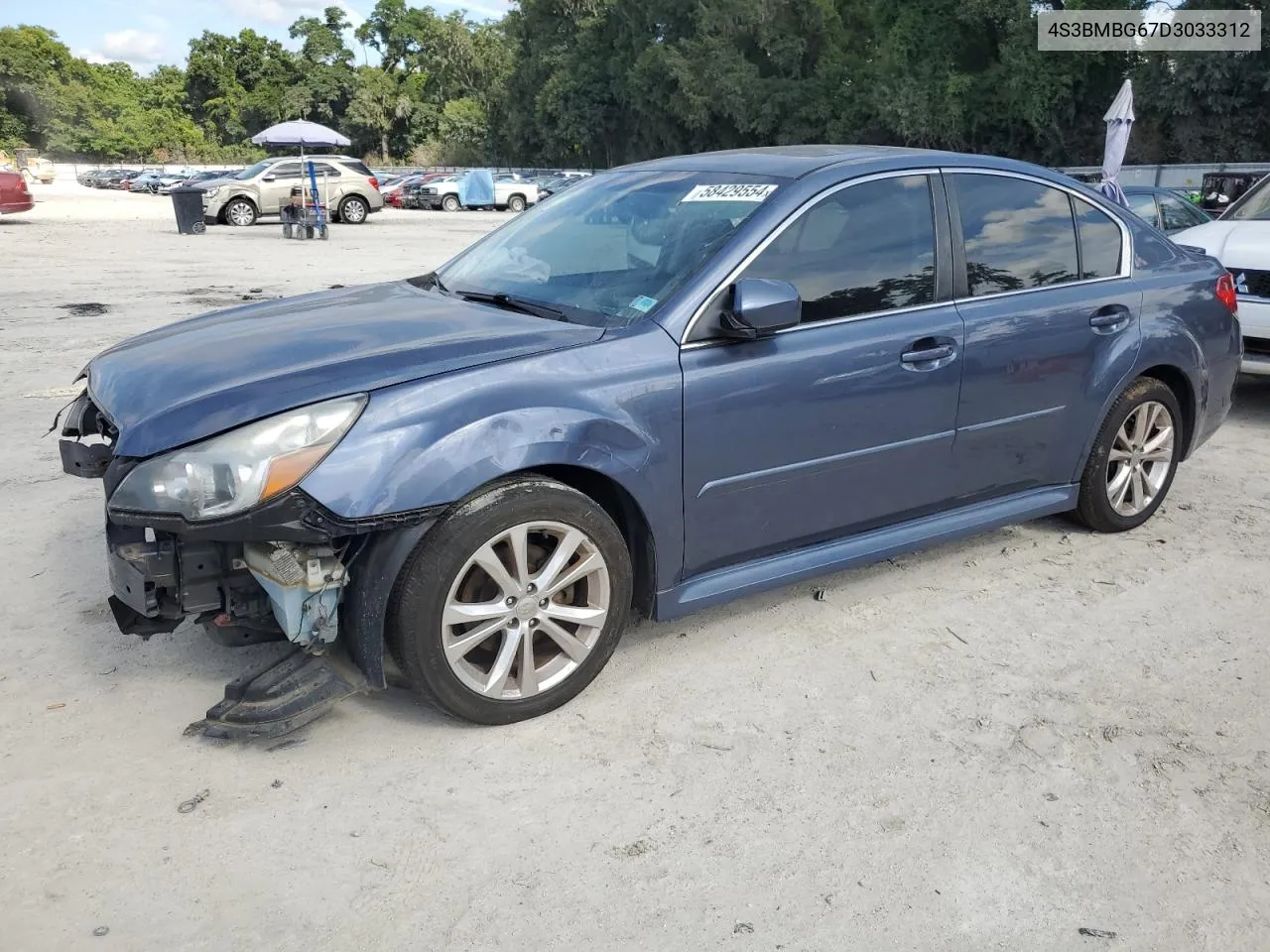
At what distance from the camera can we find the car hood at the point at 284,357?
2.90m

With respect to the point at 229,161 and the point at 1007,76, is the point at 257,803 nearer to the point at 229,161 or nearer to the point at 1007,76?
the point at 1007,76

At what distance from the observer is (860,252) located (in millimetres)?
3740

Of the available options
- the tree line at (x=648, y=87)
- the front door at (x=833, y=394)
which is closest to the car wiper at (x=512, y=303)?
the front door at (x=833, y=394)

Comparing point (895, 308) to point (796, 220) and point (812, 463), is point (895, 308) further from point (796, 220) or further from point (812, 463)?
point (812, 463)

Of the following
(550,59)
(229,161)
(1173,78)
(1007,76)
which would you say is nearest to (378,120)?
(229,161)

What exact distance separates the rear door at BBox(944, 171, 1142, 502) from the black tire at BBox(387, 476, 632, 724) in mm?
1619

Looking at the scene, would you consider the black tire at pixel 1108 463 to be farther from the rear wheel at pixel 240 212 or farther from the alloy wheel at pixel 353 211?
the alloy wheel at pixel 353 211

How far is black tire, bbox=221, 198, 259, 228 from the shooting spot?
25578mm

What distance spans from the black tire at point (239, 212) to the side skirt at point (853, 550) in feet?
81.0

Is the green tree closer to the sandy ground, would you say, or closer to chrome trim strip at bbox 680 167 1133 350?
the sandy ground

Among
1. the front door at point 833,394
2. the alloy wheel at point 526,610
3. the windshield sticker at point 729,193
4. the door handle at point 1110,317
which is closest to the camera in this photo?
the alloy wheel at point 526,610

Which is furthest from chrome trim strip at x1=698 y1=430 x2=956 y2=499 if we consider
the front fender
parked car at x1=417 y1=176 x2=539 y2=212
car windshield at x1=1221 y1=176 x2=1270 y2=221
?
parked car at x1=417 y1=176 x2=539 y2=212

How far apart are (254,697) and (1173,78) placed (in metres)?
40.9

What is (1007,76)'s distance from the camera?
40719mm
